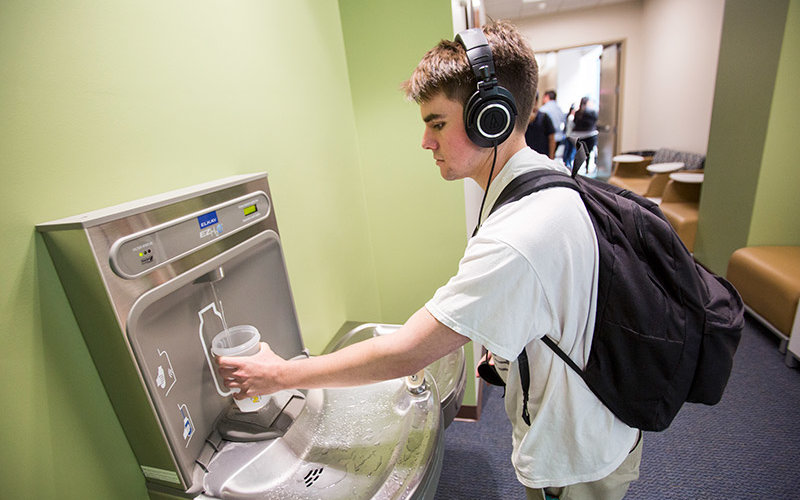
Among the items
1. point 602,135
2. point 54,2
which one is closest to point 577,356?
point 54,2

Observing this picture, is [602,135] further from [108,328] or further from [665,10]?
[108,328]

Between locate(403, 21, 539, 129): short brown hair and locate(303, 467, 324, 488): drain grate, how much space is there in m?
0.83

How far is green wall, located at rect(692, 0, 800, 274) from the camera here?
2.41 m

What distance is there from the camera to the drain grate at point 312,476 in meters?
0.78

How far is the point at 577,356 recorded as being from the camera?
75 cm

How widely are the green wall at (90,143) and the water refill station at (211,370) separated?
4 cm

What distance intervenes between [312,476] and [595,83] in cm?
959

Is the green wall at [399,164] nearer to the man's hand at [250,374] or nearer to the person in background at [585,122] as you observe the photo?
the man's hand at [250,374]

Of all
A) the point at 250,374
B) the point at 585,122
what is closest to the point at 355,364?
the point at 250,374

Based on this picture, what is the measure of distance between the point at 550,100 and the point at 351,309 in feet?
15.3

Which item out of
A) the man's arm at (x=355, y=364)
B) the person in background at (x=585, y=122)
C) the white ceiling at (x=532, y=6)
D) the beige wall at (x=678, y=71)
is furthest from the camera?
the person in background at (x=585, y=122)

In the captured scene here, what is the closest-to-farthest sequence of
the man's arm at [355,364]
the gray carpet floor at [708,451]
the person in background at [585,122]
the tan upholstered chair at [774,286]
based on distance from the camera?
the man's arm at [355,364] < the gray carpet floor at [708,451] < the tan upholstered chair at [774,286] < the person in background at [585,122]

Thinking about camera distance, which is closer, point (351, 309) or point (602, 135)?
point (351, 309)

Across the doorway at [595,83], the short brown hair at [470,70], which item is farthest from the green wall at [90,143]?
the doorway at [595,83]
